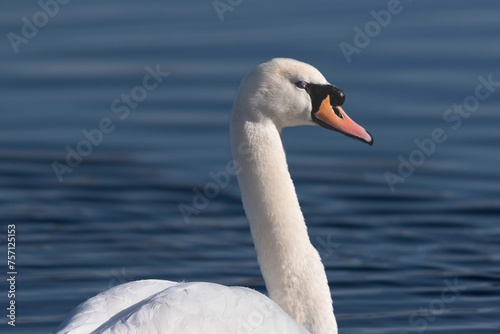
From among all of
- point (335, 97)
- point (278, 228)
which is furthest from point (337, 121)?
point (278, 228)

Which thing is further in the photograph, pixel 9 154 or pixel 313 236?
pixel 9 154

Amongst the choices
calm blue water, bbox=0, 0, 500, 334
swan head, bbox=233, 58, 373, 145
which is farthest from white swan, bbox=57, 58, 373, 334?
calm blue water, bbox=0, 0, 500, 334

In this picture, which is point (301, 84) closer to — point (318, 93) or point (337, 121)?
point (318, 93)

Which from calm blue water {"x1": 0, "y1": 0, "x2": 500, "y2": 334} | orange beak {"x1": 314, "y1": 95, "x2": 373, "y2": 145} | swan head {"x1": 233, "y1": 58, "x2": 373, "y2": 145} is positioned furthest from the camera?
calm blue water {"x1": 0, "y1": 0, "x2": 500, "y2": 334}

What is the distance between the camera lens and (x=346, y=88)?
1243 cm

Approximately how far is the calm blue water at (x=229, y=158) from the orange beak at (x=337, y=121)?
1.53m

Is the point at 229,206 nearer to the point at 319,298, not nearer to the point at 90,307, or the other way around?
the point at 319,298

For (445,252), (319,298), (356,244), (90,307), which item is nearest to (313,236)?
(356,244)

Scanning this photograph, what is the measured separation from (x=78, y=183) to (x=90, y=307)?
16.1 ft

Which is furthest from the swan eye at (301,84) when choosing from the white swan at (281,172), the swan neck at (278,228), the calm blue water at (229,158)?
the calm blue water at (229,158)

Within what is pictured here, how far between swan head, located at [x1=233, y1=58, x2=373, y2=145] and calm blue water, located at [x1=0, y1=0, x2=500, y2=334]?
1.72 m

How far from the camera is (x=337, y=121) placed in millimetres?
7496

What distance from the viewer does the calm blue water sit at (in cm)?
943

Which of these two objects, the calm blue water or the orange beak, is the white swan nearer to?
the orange beak
